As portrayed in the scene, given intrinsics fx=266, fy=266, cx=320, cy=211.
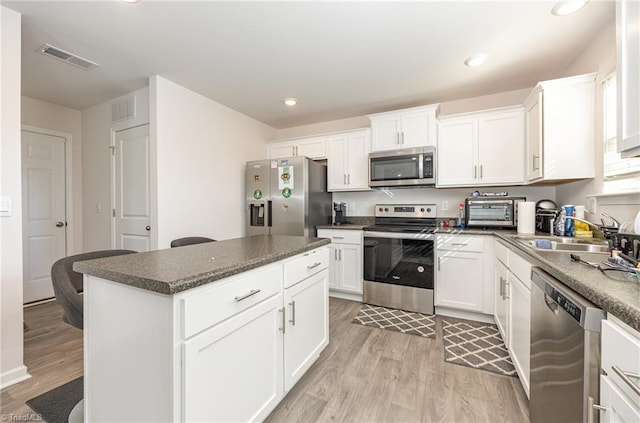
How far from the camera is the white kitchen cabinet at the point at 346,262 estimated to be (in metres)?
3.25

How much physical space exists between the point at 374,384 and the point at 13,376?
2440 mm

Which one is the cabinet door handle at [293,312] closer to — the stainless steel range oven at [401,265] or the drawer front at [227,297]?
the drawer front at [227,297]

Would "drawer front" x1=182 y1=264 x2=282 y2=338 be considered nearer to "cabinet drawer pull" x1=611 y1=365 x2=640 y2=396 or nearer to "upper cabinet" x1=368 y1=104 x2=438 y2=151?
"cabinet drawer pull" x1=611 y1=365 x2=640 y2=396

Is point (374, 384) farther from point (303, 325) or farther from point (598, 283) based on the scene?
point (598, 283)

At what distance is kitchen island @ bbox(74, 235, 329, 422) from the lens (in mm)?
945

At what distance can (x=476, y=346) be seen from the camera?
7.29 ft

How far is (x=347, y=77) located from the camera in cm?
275

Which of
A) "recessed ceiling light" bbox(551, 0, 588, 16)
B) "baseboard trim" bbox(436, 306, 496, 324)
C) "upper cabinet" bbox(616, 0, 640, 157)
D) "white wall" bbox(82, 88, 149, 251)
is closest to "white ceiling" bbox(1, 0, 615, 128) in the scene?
"recessed ceiling light" bbox(551, 0, 588, 16)

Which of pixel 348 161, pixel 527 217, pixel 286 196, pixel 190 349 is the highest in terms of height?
pixel 348 161

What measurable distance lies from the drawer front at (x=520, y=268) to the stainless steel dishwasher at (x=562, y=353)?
0.20 m

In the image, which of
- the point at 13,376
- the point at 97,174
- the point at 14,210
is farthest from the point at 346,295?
the point at 97,174

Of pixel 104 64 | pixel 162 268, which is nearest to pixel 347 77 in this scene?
pixel 104 64

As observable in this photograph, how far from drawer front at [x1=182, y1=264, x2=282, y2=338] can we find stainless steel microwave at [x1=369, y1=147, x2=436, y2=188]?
2.18 meters

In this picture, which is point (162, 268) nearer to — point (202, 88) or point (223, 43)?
point (223, 43)
